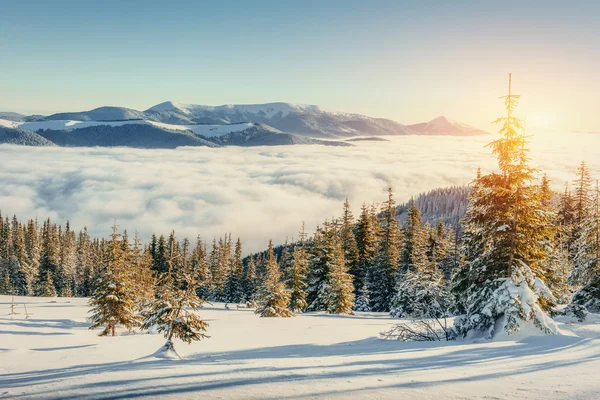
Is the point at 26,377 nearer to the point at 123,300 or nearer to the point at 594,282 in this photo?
the point at 123,300

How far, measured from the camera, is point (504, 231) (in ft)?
48.5

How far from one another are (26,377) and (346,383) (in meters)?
6.49

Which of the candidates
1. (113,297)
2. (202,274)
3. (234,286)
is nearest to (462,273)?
(113,297)

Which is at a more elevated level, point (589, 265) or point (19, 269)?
point (589, 265)

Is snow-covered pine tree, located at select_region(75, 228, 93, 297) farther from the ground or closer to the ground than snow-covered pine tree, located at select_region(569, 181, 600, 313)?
closer to the ground

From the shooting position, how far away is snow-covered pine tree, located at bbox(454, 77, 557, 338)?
1391 cm

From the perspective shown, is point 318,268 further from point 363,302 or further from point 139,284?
point 139,284

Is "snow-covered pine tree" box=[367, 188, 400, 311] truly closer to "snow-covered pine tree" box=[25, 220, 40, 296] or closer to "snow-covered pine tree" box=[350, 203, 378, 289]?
"snow-covered pine tree" box=[350, 203, 378, 289]

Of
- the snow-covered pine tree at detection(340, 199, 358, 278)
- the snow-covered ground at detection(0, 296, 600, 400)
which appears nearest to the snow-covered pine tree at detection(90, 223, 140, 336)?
the snow-covered ground at detection(0, 296, 600, 400)

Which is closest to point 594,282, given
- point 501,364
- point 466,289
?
point 466,289

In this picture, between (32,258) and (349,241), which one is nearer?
(349,241)

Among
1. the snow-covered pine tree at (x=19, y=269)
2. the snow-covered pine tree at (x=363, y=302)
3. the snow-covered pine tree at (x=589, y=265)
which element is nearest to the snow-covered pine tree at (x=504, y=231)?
the snow-covered pine tree at (x=589, y=265)

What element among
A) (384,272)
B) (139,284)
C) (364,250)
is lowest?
(384,272)

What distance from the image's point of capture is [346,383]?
6672 mm
